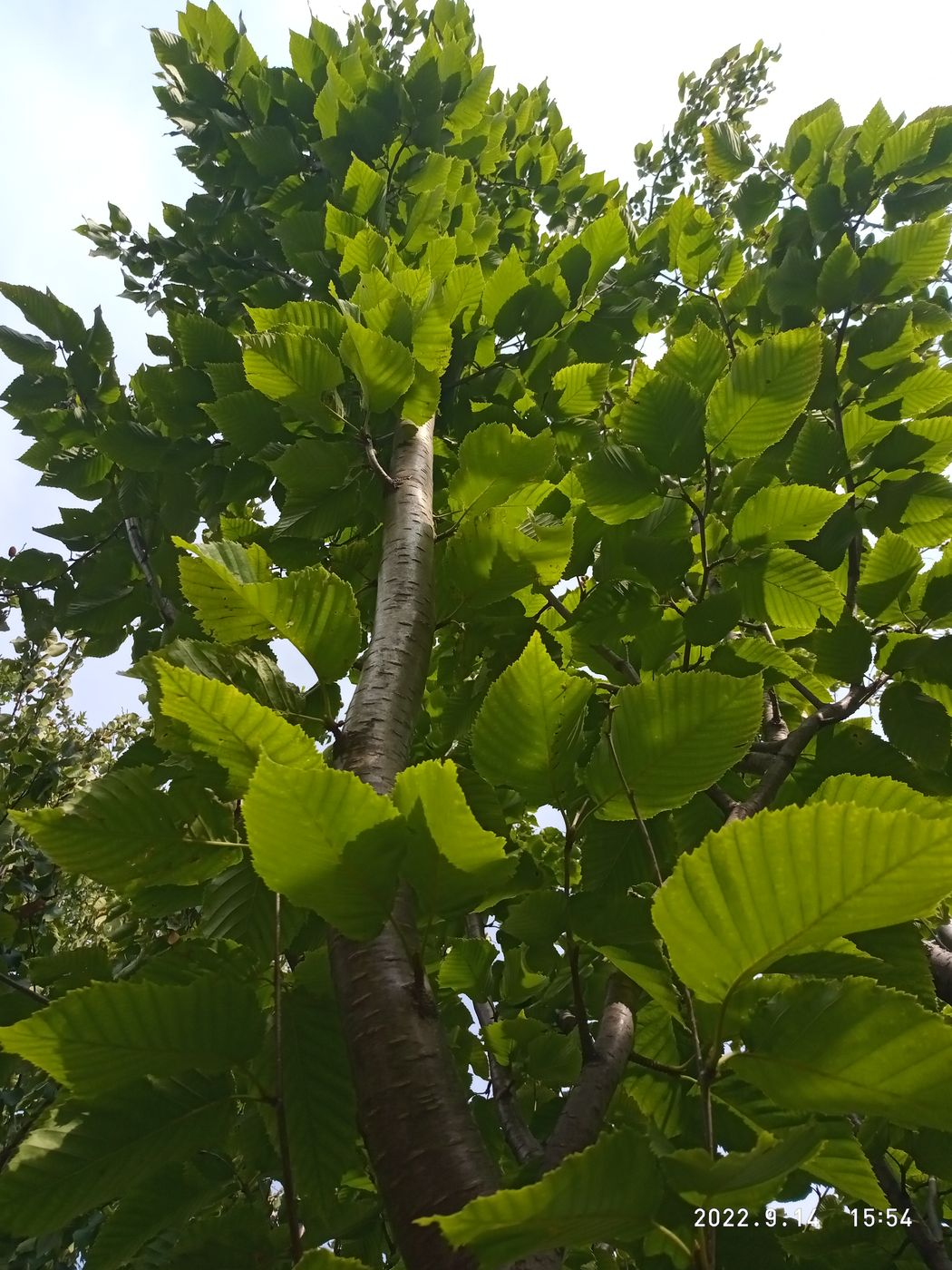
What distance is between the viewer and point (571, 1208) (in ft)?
1.49

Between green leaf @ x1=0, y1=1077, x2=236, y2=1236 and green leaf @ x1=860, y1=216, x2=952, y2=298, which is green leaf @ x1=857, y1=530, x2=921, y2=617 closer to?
green leaf @ x1=860, y1=216, x2=952, y2=298

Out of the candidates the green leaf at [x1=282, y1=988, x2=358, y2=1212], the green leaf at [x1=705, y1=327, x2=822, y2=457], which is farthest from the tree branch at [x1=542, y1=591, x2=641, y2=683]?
the green leaf at [x1=282, y1=988, x2=358, y2=1212]

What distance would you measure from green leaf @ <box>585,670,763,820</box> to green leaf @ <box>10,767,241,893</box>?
42cm

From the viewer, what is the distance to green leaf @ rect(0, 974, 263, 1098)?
0.62 m

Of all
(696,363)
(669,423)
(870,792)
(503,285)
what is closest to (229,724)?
(870,792)

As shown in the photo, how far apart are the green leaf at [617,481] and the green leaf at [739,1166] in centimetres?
101

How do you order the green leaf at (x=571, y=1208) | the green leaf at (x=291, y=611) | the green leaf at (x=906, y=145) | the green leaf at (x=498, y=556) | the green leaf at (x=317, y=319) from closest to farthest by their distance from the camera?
the green leaf at (x=571, y=1208) → the green leaf at (x=291, y=611) → the green leaf at (x=498, y=556) → the green leaf at (x=317, y=319) → the green leaf at (x=906, y=145)

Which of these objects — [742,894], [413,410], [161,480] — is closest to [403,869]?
[742,894]

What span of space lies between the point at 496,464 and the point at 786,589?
52 cm

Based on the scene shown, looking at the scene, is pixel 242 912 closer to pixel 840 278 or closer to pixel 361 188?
pixel 840 278

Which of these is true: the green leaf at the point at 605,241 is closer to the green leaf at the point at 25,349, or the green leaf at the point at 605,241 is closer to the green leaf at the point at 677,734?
the green leaf at the point at 25,349

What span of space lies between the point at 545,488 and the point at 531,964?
808mm

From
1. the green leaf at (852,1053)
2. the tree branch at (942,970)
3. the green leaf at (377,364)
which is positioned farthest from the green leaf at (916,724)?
the green leaf at (377,364)

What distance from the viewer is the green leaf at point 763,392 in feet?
4.03
